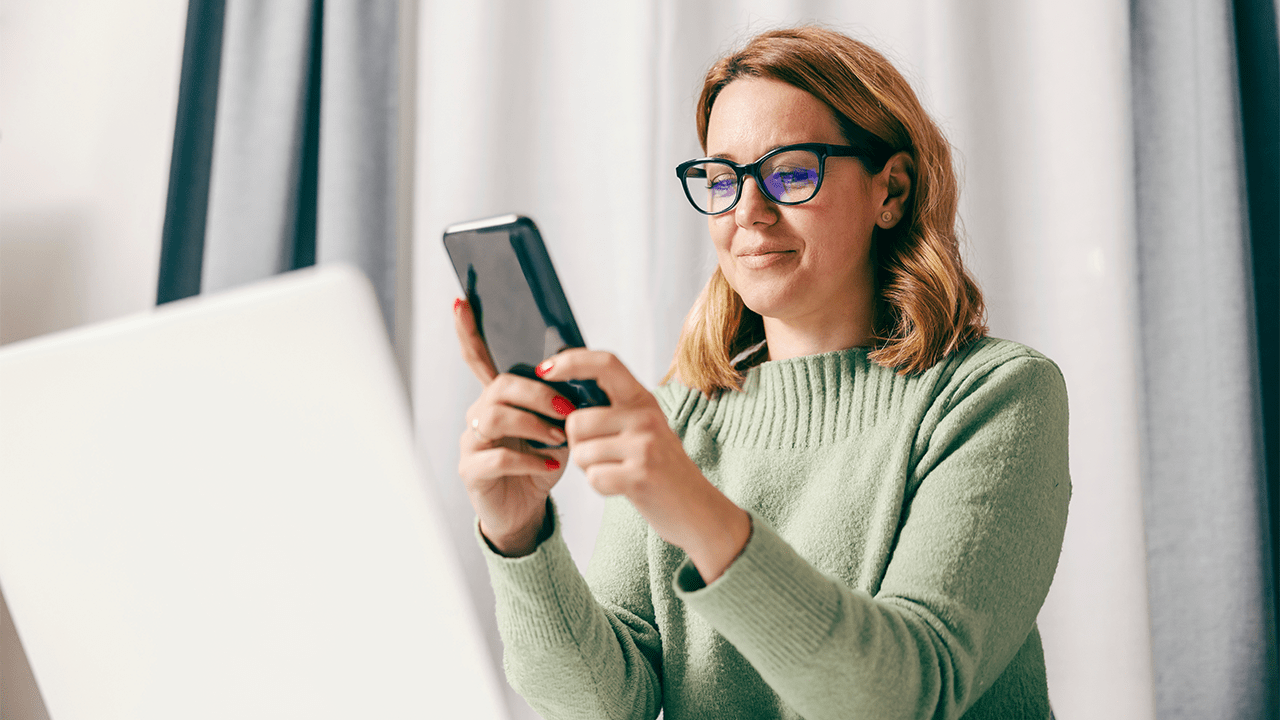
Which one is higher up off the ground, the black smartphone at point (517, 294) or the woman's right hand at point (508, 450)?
the black smartphone at point (517, 294)

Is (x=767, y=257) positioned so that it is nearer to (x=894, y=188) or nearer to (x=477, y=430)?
(x=894, y=188)

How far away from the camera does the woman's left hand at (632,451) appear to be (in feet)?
1.89

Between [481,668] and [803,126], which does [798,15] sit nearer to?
[803,126]

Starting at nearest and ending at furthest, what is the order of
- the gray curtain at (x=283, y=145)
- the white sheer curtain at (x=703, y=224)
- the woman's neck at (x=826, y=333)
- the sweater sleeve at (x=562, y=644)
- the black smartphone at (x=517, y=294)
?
the black smartphone at (x=517, y=294)
the sweater sleeve at (x=562, y=644)
the woman's neck at (x=826, y=333)
the white sheer curtain at (x=703, y=224)
the gray curtain at (x=283, y=145)

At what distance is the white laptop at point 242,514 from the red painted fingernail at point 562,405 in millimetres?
214

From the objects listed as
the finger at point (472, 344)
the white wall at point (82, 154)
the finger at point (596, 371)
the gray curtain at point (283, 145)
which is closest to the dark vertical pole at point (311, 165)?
the gray curtain at point (283, 145)

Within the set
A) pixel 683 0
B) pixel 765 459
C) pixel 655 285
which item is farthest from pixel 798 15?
pixel 765 459

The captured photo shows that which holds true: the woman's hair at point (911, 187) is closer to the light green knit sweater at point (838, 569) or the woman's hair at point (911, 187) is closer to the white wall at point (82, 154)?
the light green knit sweater at point (838, 569)

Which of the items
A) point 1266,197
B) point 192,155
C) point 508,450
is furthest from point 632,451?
point 192,155

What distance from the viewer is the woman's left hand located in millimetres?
577

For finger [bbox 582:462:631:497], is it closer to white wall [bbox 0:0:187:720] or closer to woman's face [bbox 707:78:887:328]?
woman's face [bbox 707:78:887:328]

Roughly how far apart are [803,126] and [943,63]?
81 centimetres

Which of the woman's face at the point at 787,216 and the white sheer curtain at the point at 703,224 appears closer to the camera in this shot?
the woman's face at the point at 787,216

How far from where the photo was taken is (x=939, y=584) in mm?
711
